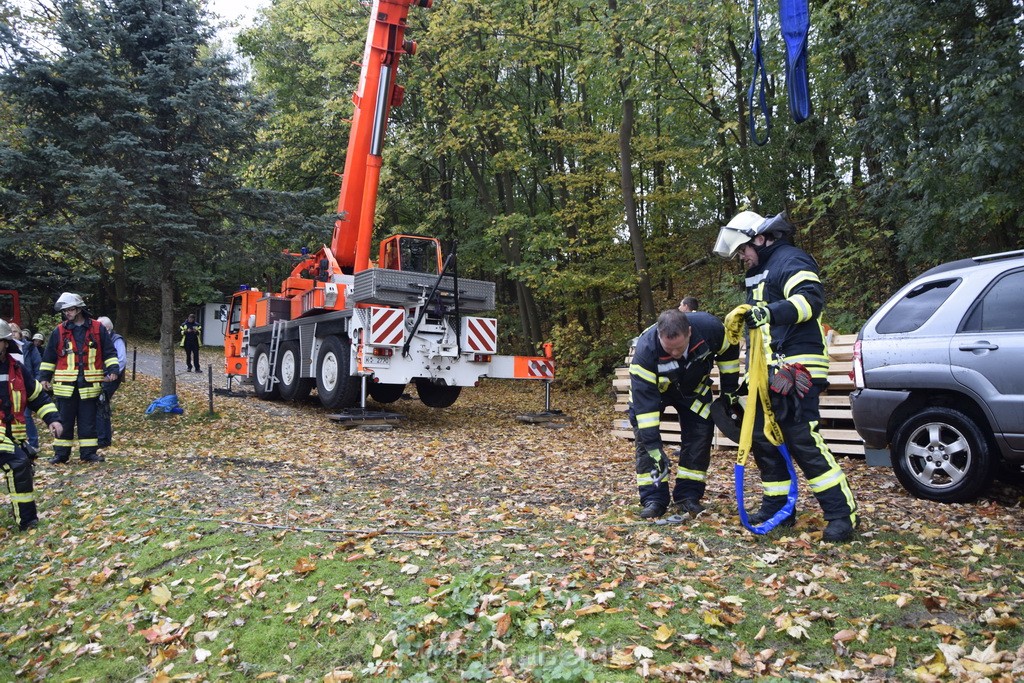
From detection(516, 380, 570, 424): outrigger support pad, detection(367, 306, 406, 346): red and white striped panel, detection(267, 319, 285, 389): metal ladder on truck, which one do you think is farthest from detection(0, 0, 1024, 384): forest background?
detection(516, 380, 570, 424): outrigger support pad

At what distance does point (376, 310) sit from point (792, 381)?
7584mm

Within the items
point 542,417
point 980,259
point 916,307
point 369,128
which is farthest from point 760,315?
point 369,128

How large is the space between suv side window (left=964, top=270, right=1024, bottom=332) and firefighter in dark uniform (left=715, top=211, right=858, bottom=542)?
1.78 meters

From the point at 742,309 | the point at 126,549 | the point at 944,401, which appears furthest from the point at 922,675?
the point at 126,549

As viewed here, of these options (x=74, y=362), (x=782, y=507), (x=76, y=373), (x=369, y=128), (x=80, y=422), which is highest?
(x=369, y=128)

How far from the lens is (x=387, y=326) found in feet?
37.0

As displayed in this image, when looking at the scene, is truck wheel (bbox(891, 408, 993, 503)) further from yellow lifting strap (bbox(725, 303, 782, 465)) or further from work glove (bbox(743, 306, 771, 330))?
work glove (bbox(743, 306, 771, 330))

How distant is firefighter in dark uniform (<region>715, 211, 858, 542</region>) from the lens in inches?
184

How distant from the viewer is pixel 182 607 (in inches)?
191

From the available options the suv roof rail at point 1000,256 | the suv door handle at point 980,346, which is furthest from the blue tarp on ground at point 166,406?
the suv roof rail at point 1000,256

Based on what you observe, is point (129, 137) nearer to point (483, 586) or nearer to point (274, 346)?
point (274, 346)

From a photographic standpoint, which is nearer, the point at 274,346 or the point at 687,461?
the point at 687,461

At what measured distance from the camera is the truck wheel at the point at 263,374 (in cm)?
1493

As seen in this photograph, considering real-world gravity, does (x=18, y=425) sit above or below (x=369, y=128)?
below
